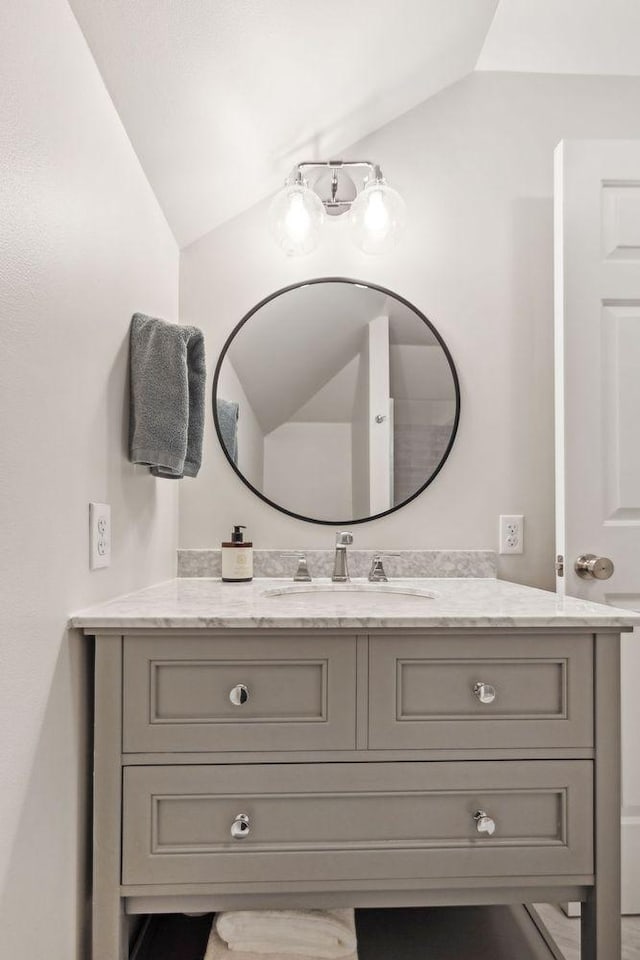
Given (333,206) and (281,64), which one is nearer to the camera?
(281,64)

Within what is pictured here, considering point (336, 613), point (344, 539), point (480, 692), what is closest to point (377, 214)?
point (344, 539)

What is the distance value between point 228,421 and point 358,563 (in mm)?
536

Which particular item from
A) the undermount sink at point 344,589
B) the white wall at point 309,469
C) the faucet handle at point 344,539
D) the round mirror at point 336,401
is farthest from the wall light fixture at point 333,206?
the undermount sink at point 344,589

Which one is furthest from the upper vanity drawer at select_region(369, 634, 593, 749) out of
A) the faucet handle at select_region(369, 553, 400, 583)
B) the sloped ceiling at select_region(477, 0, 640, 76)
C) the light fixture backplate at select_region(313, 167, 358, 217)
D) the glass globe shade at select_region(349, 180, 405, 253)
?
the sloped ceiling at select_region(477, 0, 640, 76)

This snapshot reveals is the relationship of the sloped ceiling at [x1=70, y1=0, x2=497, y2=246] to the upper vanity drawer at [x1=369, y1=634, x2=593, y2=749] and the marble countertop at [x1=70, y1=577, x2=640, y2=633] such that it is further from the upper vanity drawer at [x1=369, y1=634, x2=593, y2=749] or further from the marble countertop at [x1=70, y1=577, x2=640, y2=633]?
the upper vanity drawer at [x1=369, y1=634, x2=593, y2=749]

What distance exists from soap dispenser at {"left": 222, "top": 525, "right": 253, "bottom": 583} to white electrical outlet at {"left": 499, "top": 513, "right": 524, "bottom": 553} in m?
0.70

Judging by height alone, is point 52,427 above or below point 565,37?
below

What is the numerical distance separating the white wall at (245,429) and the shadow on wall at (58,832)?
781mm

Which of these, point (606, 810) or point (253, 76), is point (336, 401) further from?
point (606, 810)

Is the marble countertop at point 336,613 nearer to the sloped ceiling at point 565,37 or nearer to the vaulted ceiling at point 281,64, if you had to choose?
the vaulted ceiling at point 281,64

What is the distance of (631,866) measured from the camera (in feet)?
5.54

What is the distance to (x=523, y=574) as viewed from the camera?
6.15ft

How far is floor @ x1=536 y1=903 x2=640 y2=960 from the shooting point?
151 cm

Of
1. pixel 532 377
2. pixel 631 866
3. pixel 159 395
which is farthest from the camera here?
pixel 532 377
